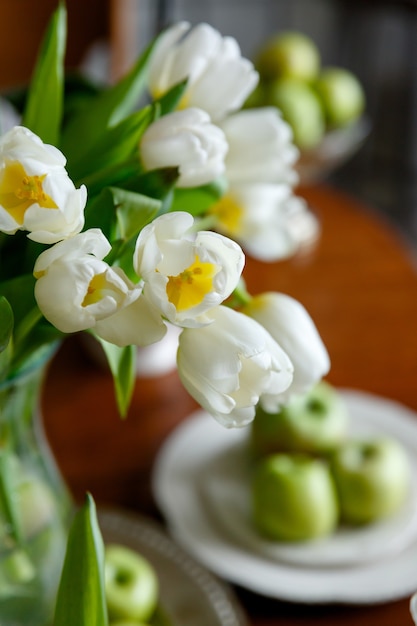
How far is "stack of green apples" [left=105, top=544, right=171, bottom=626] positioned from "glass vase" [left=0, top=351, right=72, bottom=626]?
45 mm

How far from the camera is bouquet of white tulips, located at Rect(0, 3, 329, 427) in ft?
1.23

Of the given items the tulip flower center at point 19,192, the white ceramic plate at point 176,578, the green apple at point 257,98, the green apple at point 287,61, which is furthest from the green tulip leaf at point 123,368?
the green apple at point 287,61

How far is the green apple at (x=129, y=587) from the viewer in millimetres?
623

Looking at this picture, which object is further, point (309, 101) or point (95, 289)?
point (309, 101)

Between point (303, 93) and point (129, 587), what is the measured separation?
0.93m

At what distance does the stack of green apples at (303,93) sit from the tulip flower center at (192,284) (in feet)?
2.98

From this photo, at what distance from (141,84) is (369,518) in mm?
394

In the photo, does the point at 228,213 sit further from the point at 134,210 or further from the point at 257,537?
the point at 257,537

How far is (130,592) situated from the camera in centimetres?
63

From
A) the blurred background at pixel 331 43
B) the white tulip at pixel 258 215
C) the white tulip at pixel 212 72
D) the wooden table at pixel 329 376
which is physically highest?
the white tulip at pixel 212 72

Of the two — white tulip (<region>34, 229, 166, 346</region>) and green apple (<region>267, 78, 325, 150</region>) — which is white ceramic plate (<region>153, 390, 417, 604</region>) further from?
green apple (<region>267, 78, 325, 150</region>)

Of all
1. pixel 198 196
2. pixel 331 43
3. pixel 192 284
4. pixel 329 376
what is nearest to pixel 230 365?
pixel 192 284

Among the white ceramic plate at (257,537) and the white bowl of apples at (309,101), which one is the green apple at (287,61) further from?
the white ceramic plate at (257,537)

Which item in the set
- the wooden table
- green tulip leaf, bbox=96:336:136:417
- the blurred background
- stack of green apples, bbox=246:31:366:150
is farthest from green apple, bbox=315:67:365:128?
green tulip leaf, bbox=96:336:136:417
